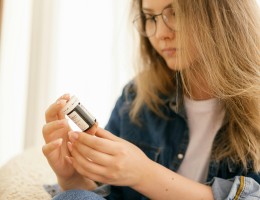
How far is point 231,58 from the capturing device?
0.87m

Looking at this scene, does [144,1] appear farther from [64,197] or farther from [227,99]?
[64,197]

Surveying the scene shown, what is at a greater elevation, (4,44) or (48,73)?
(4,44)

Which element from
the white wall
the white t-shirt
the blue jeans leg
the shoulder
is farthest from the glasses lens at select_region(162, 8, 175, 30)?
the white wall

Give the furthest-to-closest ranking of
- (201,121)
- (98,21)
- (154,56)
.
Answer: (98,21)
(154,56)
(201,121)

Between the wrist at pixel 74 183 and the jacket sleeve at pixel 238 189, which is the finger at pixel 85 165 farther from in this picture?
the jacket sleeve at pixel 238 189

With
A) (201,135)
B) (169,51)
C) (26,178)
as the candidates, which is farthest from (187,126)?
(26,178)

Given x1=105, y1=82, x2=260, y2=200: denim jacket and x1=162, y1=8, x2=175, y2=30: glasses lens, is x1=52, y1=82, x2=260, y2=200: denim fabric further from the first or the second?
x1=162, y1=8, x2=175, y2=30: glasses lens

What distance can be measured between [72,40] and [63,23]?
0.09m

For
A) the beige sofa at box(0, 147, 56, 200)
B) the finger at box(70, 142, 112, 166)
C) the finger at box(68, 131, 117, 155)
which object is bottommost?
the beige sofa at box(0, 147, 56, 200)

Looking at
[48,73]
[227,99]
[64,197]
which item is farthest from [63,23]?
[64,197]

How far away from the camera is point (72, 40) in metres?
1.77

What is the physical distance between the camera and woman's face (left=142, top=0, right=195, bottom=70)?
0.89 meters

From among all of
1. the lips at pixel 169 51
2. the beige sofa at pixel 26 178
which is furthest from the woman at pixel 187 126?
the beige sofa at pixel 26 178

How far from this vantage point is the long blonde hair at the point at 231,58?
85 centimetres
